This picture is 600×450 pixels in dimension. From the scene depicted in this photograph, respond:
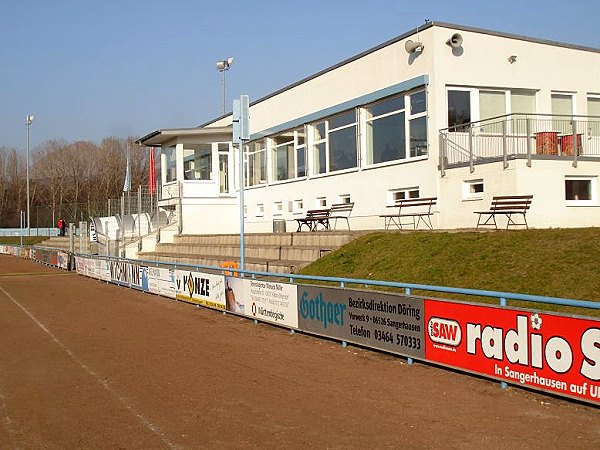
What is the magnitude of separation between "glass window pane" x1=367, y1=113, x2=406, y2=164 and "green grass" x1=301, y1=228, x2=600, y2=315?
16.6 ft

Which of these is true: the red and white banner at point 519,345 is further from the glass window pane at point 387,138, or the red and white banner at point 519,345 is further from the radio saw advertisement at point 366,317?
the glass window pane at point 387,138

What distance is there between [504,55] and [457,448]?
18738 millimetres

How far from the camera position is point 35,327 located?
15422 mm

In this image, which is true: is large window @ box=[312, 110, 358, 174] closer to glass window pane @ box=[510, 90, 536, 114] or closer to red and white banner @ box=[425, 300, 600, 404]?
glass window pane @ box=[510, 90, 536, 114]

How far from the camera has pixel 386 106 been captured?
80.2 feet

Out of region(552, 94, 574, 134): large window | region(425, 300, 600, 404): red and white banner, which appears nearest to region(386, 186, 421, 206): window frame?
region(552, 94, 574, 134): large window

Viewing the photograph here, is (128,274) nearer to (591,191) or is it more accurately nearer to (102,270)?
(102,270)

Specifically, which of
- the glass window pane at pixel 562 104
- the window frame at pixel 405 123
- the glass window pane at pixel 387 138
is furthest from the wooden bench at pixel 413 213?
the glass window pane at pixel 562 104

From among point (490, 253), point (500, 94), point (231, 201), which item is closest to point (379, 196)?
point (500, 94)

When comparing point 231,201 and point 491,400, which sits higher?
point 231,201

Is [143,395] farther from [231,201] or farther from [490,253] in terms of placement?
[231,201]

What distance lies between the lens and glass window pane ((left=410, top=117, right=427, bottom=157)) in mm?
22156

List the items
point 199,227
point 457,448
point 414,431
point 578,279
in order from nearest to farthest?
point 457,448, point 414,431, point 578,279, point 199,227

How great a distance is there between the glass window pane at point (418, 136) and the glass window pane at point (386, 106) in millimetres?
1029
